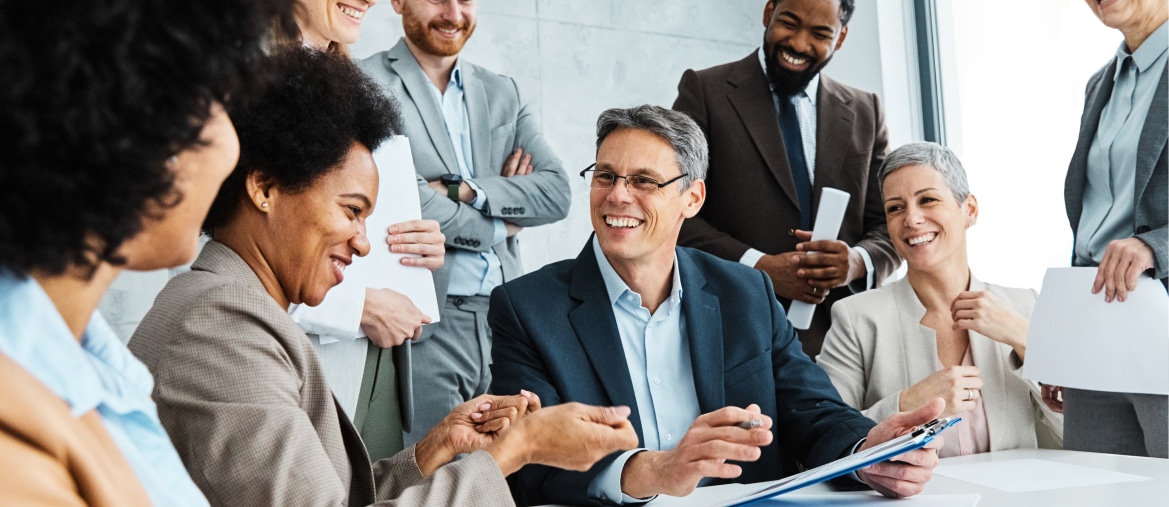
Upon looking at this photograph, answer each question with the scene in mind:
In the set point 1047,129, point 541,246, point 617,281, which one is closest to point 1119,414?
point 617,281

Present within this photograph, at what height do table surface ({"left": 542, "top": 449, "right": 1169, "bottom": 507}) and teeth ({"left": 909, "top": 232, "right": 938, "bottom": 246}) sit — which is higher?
teeth ({"left": 909, "top": 232, "right": 938, "bottom": 246})

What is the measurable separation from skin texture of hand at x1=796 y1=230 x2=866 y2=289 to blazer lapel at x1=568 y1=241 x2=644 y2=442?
3.43 ft

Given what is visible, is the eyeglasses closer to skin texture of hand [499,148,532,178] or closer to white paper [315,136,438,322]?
white paper [315,136,438,322]

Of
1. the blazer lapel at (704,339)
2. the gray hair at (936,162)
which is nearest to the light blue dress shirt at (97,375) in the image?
the blazer lapel at (704,339)

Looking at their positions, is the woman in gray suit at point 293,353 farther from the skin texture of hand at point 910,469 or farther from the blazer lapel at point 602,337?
the skin texture of hand at point 910,469

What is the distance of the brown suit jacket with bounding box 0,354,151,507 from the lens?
2.32ft

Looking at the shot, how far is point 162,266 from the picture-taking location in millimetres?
859

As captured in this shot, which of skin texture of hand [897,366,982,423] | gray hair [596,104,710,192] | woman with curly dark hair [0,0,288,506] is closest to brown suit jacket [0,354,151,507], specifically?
woman with curly dark hair [0,0,288,506]

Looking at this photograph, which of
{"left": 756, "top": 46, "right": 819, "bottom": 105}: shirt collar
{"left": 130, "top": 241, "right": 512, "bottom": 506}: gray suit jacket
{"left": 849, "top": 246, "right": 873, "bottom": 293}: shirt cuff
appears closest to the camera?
{"left": 130, "top": 241, "right": 512, "bottom": 506}: gray suit jacket

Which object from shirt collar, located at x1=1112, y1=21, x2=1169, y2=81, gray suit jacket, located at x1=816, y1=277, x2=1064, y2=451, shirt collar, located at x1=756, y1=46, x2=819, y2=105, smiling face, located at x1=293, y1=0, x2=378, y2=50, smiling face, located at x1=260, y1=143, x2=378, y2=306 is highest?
smiling face, located at x1=293, y1=0, x2=378, y2=50

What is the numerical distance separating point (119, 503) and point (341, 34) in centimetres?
220

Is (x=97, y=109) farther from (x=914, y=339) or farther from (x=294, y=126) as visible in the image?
(x=914, y=339)

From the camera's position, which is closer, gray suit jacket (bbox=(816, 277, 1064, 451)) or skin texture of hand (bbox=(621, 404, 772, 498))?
skin texture of hand (bbox=(621, 404, 772, 498))

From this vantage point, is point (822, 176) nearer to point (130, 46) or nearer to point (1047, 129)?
point (1047, 129)
